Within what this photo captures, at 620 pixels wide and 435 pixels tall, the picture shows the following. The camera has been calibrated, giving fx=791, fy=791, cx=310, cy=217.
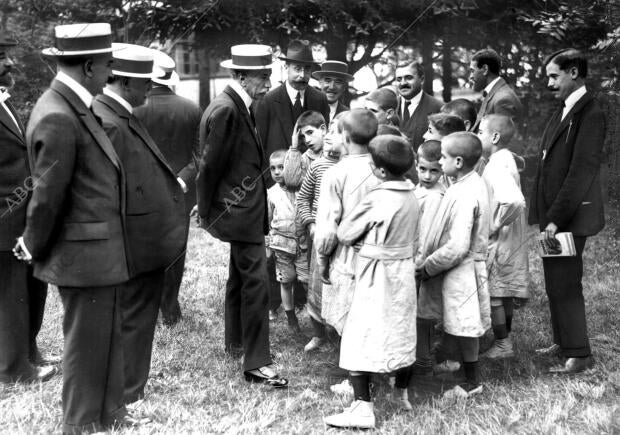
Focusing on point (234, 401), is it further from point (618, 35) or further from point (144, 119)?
point (618, 35)

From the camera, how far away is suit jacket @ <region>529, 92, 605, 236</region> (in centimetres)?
508

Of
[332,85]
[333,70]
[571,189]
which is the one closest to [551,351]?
[571,189]

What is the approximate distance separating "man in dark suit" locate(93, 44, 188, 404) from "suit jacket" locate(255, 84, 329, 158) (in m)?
2.47

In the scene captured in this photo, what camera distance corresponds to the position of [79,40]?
12.5ft

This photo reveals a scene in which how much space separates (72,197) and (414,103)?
3654mm

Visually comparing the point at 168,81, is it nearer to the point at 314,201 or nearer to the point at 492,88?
the point at 314,201

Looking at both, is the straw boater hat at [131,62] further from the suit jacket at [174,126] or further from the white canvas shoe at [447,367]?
the white canvas shoe at [447,367]

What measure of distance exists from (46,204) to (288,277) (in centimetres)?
275

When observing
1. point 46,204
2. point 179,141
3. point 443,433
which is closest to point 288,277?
point 179,141

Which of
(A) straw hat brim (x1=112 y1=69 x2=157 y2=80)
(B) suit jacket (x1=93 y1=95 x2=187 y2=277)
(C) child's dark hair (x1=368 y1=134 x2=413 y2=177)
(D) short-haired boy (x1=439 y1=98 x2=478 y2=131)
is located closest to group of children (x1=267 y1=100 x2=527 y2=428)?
(C) child's dark hair (x1=368 y1=134 x2=413 y2=177)

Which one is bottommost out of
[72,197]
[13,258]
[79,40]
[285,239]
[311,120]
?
[285,239]

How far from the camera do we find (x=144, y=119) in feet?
19.6

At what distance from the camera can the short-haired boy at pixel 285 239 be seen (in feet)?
20.0

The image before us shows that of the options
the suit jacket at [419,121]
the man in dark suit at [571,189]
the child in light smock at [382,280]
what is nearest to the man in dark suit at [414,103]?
the suit jacket at [419,121]
